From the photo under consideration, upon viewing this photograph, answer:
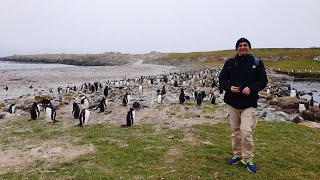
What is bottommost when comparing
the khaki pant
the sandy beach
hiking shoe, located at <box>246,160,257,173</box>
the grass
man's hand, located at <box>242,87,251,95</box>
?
the sandy beach

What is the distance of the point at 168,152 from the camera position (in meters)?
9.80

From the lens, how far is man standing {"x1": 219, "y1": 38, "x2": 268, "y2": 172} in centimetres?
775

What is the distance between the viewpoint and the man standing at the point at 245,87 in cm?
775

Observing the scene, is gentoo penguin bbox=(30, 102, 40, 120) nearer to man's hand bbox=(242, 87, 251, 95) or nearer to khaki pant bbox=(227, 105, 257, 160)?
khaki pant bbox=(227, 105, 257, 160)

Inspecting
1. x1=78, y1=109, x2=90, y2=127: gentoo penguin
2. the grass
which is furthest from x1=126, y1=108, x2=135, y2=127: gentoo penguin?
x1=78, y1=109, x2=90, y2=127: gentoo penguin

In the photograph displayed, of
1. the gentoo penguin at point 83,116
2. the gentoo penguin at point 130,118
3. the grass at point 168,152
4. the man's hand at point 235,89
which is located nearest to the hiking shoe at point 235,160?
the grass at point 168,152

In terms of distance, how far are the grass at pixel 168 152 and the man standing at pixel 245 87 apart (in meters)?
0.79

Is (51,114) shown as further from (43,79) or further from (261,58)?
(261,58)

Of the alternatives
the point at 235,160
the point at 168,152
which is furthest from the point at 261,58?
the point at 235,160

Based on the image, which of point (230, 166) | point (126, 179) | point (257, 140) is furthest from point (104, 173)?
point (257, 140)

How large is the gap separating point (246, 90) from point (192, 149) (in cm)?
325

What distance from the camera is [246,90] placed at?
7.53 meters

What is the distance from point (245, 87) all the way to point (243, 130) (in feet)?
3.19

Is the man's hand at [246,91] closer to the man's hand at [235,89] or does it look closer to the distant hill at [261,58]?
the man's hand at [235,89]
